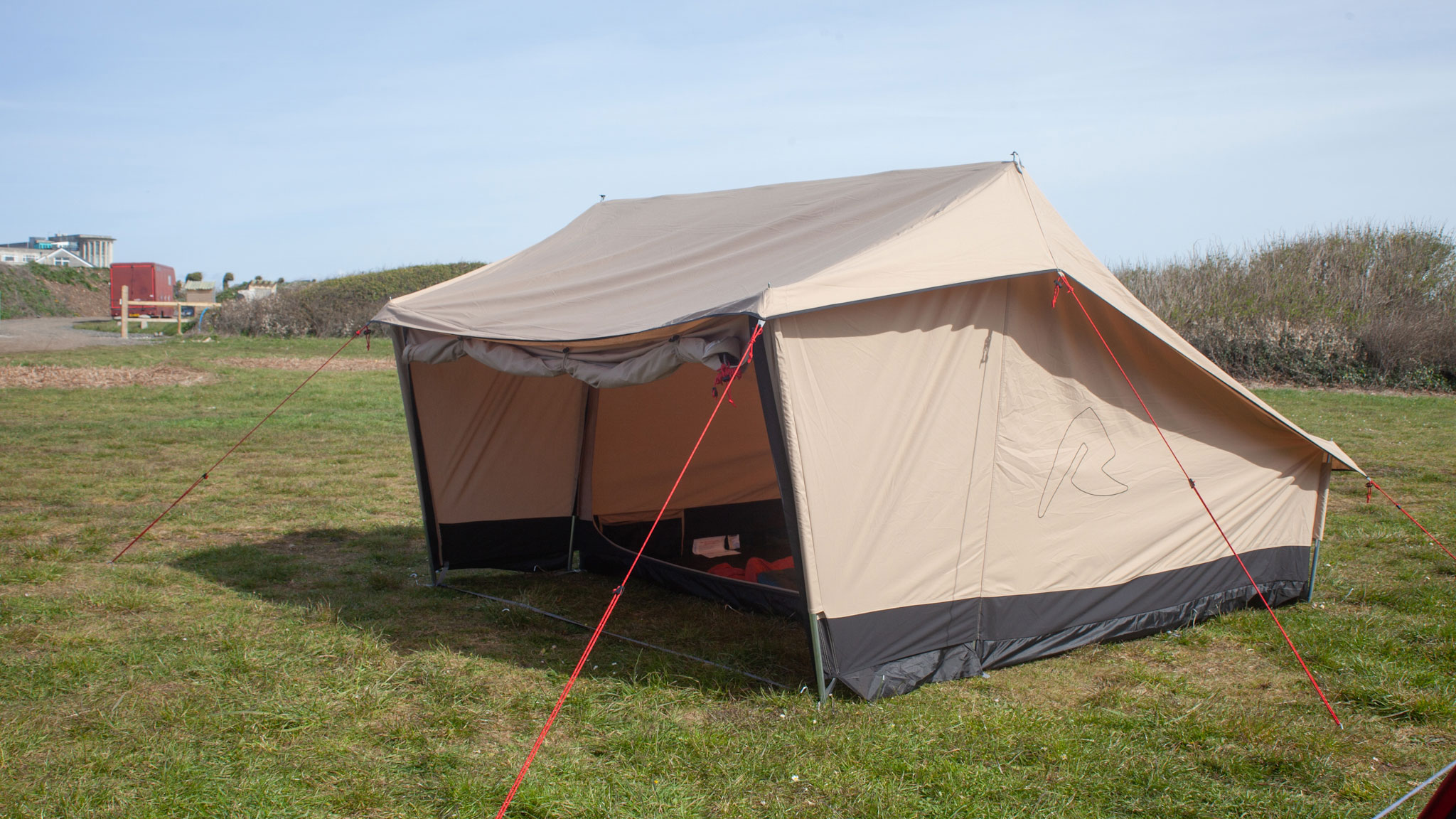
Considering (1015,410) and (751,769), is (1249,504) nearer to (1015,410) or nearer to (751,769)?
(1015,410)

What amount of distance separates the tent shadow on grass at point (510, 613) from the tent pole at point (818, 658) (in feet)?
0.85

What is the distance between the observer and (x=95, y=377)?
44.7ft

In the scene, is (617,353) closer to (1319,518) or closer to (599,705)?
(599,705)

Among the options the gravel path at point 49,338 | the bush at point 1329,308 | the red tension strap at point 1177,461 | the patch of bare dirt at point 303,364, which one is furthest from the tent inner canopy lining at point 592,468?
the gravel path at point 49,338

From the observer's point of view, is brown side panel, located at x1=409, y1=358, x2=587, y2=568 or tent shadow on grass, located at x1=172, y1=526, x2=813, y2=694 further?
brown side panel, located at x1=409, y1=358, x2=587, y2=568

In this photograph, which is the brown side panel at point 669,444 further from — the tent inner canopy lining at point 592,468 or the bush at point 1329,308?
the bush at point 1329,308

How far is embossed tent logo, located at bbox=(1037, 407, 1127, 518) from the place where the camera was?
4.05 m

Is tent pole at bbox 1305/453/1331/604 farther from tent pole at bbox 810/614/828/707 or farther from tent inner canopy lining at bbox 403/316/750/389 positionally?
tent inner canopy lining at bbox 403/316/750/389

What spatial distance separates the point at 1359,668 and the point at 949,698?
1.70 meters

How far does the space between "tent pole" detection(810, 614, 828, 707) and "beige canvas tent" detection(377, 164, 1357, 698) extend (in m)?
0.02

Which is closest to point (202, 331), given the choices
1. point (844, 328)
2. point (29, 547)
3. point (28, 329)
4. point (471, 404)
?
point (28, 329)

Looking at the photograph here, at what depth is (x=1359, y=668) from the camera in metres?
3.93

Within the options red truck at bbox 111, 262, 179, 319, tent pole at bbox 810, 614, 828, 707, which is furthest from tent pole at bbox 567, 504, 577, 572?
red truck at bbox 111, 262, 179, 319

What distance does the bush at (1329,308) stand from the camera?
48.9ft
